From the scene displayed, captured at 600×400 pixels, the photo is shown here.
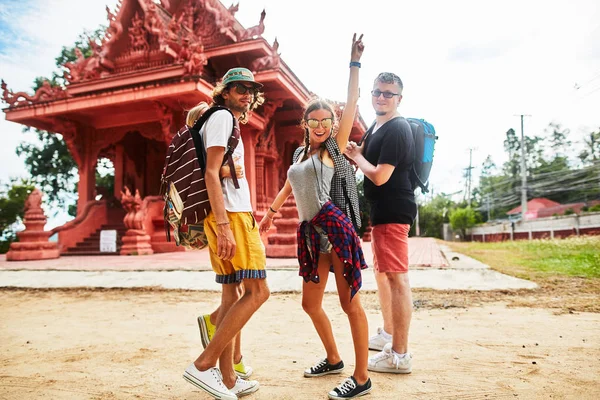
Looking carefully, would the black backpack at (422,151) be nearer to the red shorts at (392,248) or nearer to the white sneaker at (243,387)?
the red shorts at (392,248)

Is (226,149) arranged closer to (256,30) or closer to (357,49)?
(357,49)

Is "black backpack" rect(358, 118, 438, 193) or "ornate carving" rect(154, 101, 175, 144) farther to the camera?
"ornate carving" rect(154, 101, 175, 144)

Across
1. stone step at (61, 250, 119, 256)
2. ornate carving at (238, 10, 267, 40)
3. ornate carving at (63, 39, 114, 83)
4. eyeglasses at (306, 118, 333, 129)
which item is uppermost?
ornate carving at (238, 10, 267, 40)

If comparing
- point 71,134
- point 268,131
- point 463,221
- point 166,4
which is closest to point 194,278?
point 268,131

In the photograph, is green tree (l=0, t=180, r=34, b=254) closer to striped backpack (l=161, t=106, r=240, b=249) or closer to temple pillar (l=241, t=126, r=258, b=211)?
temple pillar (l=241, t=126, r=258, b=211)

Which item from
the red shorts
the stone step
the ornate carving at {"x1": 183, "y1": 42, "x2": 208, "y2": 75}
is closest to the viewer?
the red shorts

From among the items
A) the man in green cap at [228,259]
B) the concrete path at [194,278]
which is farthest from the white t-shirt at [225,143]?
the concrete path at [194,278]

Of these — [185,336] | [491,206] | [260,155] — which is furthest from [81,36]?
[491,206]

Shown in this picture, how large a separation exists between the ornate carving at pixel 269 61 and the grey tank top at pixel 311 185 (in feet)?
27.1

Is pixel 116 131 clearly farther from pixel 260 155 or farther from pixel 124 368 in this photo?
pixel 124 368

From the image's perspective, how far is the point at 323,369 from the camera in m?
2.25

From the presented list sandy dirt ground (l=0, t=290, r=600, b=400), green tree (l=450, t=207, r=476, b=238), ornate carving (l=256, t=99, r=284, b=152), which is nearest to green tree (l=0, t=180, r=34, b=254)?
ornate carving (l=256, t=99, r=284, b=152)

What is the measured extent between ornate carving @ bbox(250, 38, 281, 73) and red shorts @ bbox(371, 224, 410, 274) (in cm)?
821

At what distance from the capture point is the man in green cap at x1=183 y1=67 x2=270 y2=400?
1.93 meters
